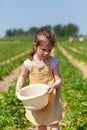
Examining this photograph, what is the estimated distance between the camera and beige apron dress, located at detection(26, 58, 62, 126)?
5.13 meters

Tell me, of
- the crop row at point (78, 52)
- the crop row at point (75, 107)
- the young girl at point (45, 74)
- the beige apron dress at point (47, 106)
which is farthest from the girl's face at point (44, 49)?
the crop row at point (78, 52)

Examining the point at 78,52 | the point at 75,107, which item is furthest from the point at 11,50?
the point at 75,107

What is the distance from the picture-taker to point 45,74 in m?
5.18

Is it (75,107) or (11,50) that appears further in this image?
(11,50)

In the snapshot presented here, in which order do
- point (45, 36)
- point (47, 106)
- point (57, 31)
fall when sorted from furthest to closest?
1. point (57, 31)
2. point (47, 106)
3. point (45, 36)

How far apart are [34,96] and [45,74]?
46 centimetres

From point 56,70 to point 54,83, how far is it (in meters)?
0.18

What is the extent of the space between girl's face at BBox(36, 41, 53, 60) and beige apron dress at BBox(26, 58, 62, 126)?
0.43ft

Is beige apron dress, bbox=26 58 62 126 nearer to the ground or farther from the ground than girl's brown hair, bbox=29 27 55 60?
nearer to the ground

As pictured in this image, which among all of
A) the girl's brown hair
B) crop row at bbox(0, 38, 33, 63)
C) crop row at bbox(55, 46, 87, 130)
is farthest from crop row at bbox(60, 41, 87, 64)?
the girl's brown hair

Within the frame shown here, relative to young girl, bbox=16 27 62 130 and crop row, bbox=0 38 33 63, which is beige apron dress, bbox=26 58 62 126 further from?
crop row, bbox=0 38 33 63

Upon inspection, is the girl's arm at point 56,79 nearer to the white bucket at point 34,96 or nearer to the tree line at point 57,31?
the white bucket at point 34,96

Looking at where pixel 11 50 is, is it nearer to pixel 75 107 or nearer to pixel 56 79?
pixel 75 107

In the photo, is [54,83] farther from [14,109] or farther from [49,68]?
A: [14,109]
